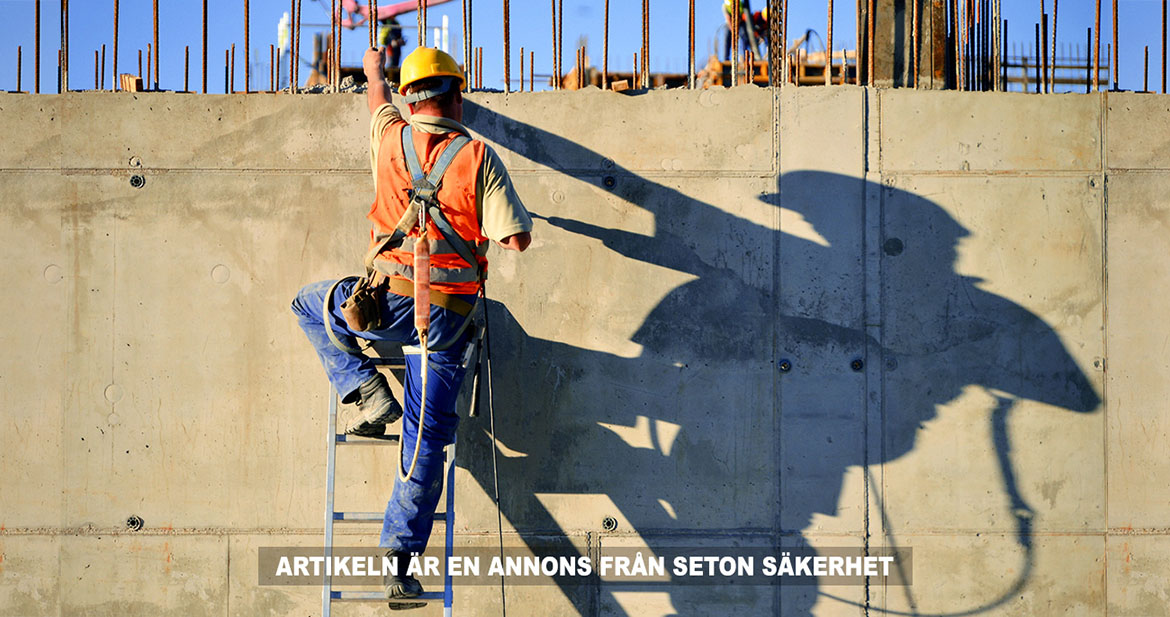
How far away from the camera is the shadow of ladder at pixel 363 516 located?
15.8 feet

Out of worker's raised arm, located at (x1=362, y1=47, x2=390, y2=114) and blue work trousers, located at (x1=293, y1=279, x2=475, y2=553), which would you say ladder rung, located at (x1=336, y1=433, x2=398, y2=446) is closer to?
blue work trousers, located at (x1=293, y1=279, x2=475, y2=553)

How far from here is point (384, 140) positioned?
4.73m

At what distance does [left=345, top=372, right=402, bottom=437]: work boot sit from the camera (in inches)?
187

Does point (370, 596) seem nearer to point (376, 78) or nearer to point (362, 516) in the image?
point (362, 516)

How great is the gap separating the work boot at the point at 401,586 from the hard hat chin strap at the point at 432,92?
7.09 feet

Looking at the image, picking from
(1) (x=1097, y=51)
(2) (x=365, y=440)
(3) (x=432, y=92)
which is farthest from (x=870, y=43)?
(2) (x=365, y=440)

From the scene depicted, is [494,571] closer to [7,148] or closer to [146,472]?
[146,472]

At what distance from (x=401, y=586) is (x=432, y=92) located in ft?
7.66

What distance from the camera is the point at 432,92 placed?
467 cm

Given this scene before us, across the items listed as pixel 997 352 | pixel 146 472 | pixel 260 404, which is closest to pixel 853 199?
pixel 997 352

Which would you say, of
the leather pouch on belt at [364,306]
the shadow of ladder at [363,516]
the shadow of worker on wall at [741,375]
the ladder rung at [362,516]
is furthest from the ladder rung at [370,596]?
the leather pouch on belt at [364,306]

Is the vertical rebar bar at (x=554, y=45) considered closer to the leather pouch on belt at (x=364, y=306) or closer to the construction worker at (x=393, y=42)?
the leather pouch on belt at (x=364, y=306)

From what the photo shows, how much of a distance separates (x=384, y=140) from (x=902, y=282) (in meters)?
2.85

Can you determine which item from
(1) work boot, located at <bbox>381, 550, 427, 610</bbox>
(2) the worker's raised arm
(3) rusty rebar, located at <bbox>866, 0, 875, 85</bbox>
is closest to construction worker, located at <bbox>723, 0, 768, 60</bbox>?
(3) rusty rebar, located at <bbox>866, 0, 875, 85</bbox>
